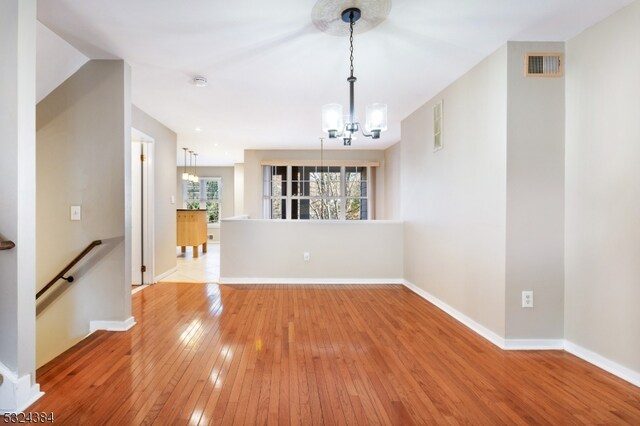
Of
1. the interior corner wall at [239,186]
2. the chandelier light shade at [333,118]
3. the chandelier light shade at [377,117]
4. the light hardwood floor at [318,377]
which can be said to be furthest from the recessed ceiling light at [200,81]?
the interior corner wall at [239,186]

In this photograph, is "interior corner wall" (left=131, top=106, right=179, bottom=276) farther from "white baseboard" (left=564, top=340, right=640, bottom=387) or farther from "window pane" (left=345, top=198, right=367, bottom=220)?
"white baseboard" (left=564, top=340, right=640, bottom=387)

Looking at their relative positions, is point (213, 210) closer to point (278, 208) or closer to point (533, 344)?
point (278, 208)

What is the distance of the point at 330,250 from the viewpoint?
4.70m

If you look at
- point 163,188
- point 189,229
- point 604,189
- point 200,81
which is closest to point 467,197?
point 604,189

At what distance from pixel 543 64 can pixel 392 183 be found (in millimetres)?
4047

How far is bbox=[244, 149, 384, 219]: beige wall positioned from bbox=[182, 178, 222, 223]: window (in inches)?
142

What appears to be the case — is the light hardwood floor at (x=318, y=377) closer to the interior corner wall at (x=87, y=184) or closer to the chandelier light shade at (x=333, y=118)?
the interior corner wall at (x=87, y=184)

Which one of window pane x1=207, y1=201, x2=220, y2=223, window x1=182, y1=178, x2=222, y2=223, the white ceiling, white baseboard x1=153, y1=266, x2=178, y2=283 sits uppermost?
the white ceiling

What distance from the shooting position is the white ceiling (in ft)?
6.86

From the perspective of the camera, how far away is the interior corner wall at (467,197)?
8.50 ft

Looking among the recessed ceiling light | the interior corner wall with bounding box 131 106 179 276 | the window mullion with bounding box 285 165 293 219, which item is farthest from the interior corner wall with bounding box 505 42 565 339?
the window mullion with bounding box 285 165 293 219

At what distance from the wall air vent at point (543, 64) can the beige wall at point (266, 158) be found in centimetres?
441

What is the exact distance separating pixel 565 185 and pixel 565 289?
838mm

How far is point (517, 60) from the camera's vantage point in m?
2.50
